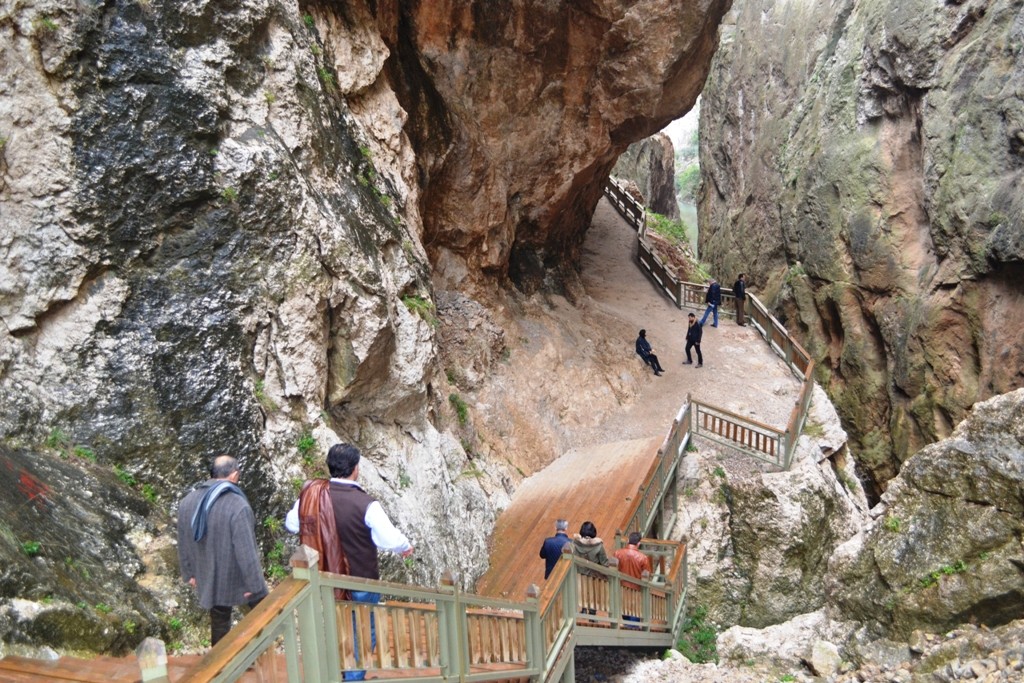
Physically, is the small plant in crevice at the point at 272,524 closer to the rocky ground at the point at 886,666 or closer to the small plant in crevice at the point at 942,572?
the rocky ground at the point at 886,666

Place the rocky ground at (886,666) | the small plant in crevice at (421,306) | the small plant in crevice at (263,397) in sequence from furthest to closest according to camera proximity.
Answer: the small plant in crevice at (421,306)
the small plant in crevice at (263,397)
the rocky ground at (886,666)

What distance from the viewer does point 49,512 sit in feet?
19.9

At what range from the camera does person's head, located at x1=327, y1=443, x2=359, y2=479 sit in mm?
4809

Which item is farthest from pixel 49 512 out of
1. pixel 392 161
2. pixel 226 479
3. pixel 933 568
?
pixel 933 568

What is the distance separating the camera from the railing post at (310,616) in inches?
150

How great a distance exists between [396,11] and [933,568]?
1257cm

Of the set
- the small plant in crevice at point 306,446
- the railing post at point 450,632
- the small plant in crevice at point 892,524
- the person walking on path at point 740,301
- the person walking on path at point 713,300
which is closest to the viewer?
the railing post at point 450,632

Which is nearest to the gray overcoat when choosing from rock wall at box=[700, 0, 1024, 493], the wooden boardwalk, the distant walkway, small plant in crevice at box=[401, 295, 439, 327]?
the distant walkway

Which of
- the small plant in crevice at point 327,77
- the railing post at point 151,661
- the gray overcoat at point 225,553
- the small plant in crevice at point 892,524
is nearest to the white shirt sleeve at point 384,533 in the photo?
the gray overcoat at point 225,553

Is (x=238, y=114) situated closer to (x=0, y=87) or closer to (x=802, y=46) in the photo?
(x=0, y=87)

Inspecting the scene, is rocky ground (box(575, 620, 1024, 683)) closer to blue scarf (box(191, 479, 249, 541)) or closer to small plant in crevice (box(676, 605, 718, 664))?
small plant in crevice (box(676, 605, 718, 664))

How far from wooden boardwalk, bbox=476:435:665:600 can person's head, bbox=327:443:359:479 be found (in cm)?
604

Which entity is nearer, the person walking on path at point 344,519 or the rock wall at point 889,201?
the person walking on path at point 344,519

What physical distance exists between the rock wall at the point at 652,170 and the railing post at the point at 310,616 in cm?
4008
